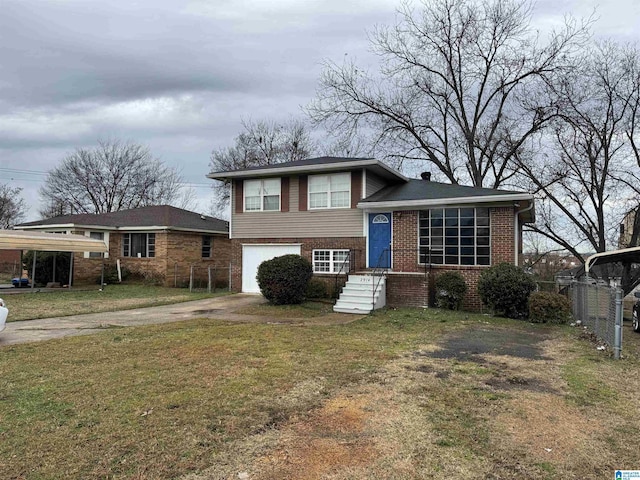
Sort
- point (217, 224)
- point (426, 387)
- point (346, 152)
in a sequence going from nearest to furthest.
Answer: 1. point (426, 387)
2. point (217, 224)
3. point (346, 152)

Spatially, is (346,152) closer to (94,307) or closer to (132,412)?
(94,307)

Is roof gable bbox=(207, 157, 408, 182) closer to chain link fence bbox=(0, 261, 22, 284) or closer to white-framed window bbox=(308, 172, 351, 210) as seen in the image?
white-framed window bbox=(308, 172, 351, 210)

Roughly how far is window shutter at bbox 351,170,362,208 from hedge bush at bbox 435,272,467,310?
4.05 m

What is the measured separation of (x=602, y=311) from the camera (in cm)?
955

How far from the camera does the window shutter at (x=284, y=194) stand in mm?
17141

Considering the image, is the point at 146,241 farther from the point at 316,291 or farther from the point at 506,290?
the point at 506,290

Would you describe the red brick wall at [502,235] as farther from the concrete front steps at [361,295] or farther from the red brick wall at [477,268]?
the concrete front steps at [361,295]

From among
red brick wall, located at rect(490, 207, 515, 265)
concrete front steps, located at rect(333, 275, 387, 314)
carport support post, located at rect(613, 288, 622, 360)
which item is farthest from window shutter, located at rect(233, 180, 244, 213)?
carport support post, located at rect(613, 288, 622, 360)

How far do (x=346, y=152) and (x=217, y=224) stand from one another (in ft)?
31.3

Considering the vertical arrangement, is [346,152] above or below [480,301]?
above

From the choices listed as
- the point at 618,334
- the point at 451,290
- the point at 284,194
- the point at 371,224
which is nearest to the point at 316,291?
the point at 371,224

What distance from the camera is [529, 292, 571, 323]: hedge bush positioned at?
479 inches

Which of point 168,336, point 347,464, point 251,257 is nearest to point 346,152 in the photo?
point 251,257

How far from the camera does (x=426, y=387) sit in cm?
571
